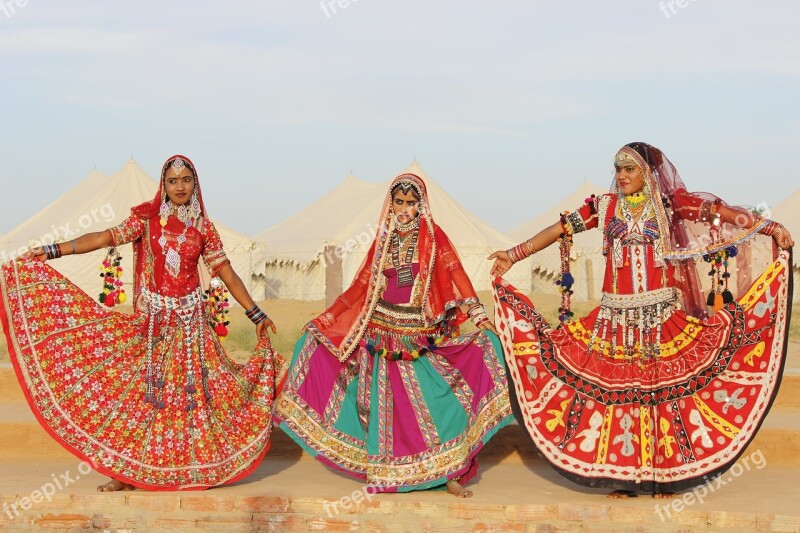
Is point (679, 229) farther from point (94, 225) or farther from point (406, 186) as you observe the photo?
point (94, 225)

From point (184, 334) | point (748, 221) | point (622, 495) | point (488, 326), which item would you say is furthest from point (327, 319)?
point (748, 221)

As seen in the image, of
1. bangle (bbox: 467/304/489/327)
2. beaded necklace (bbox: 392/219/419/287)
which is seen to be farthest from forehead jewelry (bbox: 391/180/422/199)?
bangle (bbox: 467/304/489/327)

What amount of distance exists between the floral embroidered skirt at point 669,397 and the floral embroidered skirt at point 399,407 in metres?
0.34

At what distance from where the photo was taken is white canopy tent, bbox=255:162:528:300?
23578mm

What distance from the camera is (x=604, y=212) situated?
5805 mm

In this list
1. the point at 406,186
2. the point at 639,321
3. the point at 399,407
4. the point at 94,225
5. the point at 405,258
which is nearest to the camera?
the point at 639,321

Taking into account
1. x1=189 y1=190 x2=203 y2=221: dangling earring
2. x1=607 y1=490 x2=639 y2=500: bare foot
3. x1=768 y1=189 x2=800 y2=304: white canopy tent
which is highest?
x1=768 y1=189 x2=800 y2=304: white canopy tent

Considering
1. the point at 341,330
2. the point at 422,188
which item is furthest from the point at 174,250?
the point at 422,188

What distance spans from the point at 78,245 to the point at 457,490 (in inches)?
95.4

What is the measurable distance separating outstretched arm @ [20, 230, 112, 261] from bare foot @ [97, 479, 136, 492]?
4.12 ft

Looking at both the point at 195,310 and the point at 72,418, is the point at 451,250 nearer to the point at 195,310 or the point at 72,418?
the point at 195,310

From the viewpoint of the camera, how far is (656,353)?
5570mm

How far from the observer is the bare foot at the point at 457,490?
564 cm

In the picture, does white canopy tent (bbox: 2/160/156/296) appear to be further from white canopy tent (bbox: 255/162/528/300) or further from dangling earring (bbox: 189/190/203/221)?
dangling earring (bbox: 189/190/203/221)
